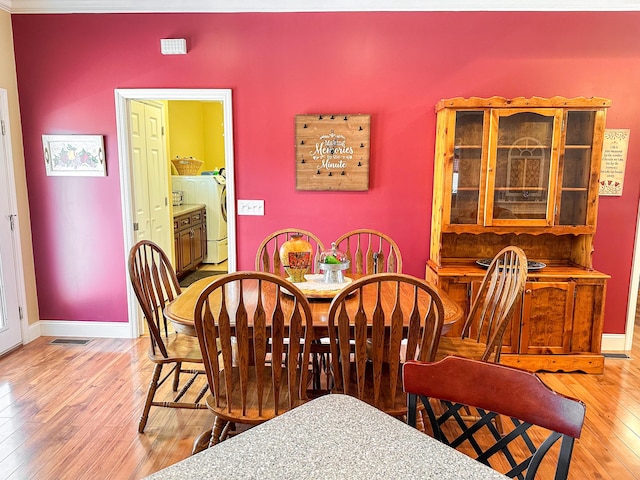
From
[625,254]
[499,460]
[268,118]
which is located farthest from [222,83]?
[625,254]

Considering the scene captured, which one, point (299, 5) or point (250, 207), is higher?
point (299, 5)

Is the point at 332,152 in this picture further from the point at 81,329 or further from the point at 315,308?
the point at 81,329

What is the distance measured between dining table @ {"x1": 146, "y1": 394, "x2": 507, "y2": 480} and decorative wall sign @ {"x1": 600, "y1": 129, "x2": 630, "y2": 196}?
3.27 meters

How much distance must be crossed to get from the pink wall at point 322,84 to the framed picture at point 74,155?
2.7 inches

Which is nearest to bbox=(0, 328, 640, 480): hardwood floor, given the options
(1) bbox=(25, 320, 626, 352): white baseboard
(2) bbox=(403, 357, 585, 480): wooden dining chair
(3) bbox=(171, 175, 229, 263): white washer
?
(1) bbox=(25, 320, 626, 352): white baseboard

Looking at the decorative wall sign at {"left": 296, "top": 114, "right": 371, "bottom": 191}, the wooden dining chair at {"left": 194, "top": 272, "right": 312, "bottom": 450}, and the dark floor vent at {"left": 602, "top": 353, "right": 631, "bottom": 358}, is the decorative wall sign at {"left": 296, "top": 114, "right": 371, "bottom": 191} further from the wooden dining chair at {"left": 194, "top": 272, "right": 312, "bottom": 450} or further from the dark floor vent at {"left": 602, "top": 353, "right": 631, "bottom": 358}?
the dark floor vent at {"left": 602, "top": 353, "right": 631, "bottom": 358}

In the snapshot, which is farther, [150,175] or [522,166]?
[150,175]

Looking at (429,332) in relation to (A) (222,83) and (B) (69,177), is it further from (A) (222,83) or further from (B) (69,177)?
(B) (69,177)

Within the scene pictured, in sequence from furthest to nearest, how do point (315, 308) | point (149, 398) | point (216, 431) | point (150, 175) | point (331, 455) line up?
1. point (150, 175)
2. point (149, 398)
3. point (315, 308)
4. point (216, 431)
5. point (331, 455)

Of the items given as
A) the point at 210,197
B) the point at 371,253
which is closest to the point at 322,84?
the point at 371,253

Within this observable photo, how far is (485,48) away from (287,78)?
58.9 inches

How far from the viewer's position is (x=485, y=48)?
3.37 m

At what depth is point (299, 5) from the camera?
3340 millimetres

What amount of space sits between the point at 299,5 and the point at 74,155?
212cm
